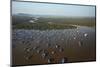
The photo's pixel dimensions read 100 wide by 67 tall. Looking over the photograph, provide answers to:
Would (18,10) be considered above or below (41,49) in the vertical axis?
above

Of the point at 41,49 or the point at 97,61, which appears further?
the point at 97,61

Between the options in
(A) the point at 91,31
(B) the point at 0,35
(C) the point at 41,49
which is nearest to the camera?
(B) the point at 0,35

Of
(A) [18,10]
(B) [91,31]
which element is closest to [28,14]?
(A) [18,10]

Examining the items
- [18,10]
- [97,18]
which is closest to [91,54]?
[97,18]

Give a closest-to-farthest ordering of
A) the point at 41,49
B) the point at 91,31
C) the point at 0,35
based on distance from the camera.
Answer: the point at 0,35, the point at 41,49, the point at 91,31

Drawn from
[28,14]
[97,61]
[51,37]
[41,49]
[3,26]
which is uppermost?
[28,14]

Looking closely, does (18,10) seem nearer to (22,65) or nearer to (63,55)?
(22,65)
